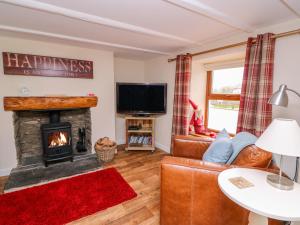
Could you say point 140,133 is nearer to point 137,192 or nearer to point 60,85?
point 137,192

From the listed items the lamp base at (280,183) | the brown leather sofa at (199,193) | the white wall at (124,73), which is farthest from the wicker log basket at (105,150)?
the lamp base at (280,183)

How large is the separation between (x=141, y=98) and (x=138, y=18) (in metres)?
1.86

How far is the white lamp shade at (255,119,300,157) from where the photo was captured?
102 cm

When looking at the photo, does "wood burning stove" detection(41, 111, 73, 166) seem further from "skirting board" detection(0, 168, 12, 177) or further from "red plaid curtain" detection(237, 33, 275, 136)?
"red plaid curtain" detection(237, 33, 275, 136)

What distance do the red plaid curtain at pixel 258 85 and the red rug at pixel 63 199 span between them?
5.78 feet

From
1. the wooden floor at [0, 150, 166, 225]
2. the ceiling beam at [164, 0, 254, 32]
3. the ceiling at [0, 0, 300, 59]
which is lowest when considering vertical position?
the wooden floor at [0, 150, 166, 225]

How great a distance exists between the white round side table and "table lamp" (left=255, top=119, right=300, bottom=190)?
0.07 meters

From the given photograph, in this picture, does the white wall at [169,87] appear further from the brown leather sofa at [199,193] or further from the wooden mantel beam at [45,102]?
the brown leather sofa at [199,193]

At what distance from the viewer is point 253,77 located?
201 centimetres

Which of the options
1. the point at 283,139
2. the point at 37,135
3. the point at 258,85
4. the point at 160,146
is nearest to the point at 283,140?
the point at 283,139

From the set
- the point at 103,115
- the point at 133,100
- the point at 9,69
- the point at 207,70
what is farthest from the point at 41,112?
the point at 207,70

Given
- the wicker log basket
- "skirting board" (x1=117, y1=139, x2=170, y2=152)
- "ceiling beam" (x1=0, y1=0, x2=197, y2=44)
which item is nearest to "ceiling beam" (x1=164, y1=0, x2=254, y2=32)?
"ceiling beam" (x1=0, y1=0, x2=197, y2=44)

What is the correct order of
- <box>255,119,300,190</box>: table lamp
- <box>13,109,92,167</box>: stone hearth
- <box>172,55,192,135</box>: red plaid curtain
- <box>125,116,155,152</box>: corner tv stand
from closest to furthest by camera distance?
<box>255,119,300,190</box>: table lamp, <box>13,109,92,167</box>: stone hearth, <box>172,55,192,135</box>: red plaid curtain, <box>125,116,155,152</box>: corner tv stand

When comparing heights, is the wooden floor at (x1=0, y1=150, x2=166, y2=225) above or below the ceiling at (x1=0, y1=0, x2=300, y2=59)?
below
